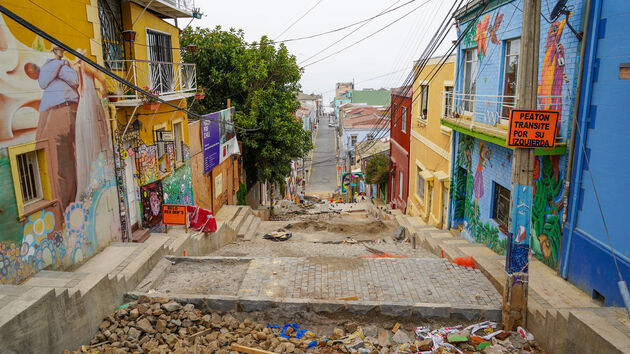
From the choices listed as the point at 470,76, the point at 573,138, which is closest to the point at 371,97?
the point at 470,76

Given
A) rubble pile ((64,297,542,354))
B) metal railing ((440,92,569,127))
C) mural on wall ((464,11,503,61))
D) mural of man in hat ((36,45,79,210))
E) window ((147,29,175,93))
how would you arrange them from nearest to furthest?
1. rubble pile ((64,297,542,354))
2. mural of man in hat ((36,45,79,210))
3. metal railing ((440,92,569,127))
4. mural on wall ((464,11,503,61))
5. window ((147,29,175,93))

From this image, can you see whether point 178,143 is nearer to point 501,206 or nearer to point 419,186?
point 501,206

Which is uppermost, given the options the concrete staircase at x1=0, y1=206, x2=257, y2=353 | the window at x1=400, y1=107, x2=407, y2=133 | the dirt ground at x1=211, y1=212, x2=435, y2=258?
the window at x1=400, y1=107, x2=407, y2=133

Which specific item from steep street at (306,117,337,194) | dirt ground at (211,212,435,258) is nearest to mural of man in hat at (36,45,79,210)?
dirt ground at (211,212,435,258)

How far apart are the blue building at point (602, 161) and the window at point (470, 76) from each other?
5331mm

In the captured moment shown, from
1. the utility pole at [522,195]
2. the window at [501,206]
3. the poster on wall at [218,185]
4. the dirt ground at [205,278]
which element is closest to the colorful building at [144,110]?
the dirt ground at [205,278]

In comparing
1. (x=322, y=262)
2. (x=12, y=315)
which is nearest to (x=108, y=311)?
(x=12, y=315)

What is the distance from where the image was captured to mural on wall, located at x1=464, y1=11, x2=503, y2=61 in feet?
35.2

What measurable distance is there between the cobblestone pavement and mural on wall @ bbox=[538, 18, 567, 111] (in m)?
3.75

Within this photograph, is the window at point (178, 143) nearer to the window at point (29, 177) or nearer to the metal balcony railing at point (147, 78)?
the metal balcony railing at point (147, 78)

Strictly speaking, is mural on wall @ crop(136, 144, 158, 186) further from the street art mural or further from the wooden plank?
the wooden plank

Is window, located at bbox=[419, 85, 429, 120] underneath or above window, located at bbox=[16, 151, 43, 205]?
above

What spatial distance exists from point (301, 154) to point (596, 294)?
16229 millimetres

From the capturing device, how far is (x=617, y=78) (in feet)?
20.8
